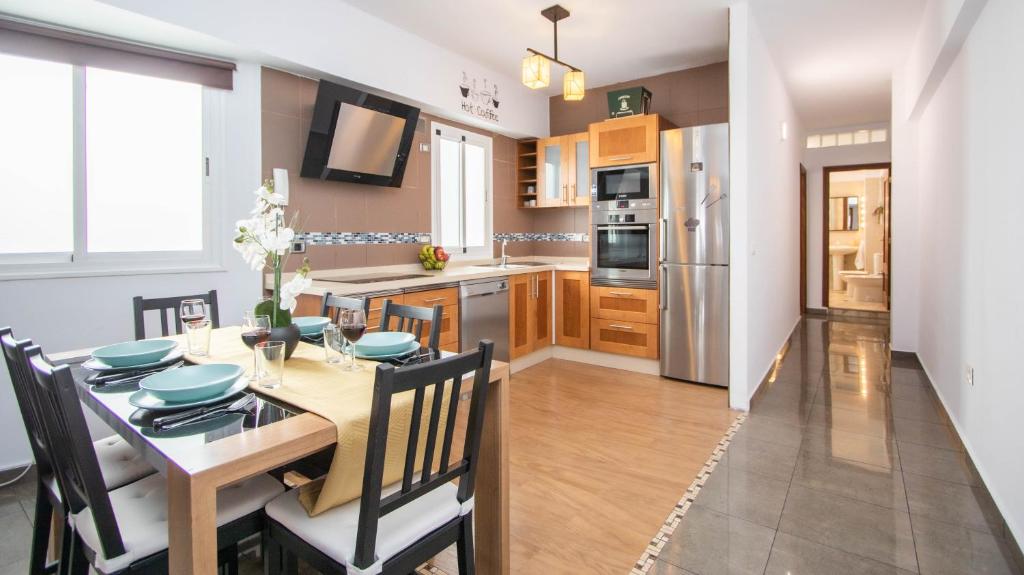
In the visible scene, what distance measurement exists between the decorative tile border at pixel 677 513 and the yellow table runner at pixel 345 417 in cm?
95

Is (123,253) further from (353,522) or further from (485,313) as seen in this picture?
(353,522)

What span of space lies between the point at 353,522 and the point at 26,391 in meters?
0.90

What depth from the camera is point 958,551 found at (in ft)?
6.29

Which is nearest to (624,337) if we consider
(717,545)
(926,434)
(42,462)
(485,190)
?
(485,190)

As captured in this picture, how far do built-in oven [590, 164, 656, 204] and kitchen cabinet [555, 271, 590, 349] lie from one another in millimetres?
719

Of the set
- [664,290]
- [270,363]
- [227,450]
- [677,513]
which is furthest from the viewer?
→ [664,290]

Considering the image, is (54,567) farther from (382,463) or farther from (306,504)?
(382,463)

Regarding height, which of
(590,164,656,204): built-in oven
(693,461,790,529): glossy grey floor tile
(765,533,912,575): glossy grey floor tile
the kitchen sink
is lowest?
(765,533,912,575): glossy grey floor tile

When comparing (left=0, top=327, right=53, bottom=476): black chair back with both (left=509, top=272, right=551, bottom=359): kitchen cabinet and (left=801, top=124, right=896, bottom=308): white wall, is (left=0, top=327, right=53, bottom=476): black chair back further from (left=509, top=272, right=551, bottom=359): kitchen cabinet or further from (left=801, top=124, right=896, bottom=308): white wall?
(left=801, top=124, right=896, bottom=308): white wall

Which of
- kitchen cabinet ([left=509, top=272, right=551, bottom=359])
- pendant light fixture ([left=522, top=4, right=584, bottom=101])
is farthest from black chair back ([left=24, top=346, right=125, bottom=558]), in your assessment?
kitchen cabinet ([left=509, top=272, right=551, bottom=359])

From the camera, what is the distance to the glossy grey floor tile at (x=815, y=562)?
1.81 m

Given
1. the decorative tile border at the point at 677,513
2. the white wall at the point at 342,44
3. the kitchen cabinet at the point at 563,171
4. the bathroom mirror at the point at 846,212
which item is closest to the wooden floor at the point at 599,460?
the decorative tile border at the point at 677,513

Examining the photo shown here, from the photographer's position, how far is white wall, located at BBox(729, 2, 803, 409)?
138 inches

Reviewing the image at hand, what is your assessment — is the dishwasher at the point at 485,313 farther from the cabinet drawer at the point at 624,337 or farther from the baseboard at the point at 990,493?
the baseboard at the point at 990,493
